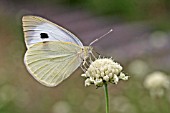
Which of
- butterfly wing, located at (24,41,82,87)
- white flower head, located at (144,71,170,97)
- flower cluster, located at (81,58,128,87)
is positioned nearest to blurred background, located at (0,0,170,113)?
white flower head, located at (144,71,170,97)

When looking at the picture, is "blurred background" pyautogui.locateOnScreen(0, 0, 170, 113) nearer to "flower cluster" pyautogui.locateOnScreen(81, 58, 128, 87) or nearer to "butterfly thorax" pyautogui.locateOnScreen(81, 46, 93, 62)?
"butterfly thorax" pyautogui.locateOnScreen(81, 46, 93, 62)

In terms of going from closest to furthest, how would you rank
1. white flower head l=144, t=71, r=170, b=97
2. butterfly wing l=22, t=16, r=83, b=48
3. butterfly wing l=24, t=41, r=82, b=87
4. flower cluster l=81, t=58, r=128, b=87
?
flower cluster l=81, t=58, r=128, b=87
butterfly wing l=24, t=41, r=82, b=87
butterfly wing l=22, t=16, r=83, b=48
white flower head l=144, t=71, r=170, b=97

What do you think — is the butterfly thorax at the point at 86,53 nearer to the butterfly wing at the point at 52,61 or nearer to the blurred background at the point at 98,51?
the butterfly wing at the point at 52,61

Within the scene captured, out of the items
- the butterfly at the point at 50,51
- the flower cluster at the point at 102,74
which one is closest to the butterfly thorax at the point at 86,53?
the butterfly at the point at 50,51

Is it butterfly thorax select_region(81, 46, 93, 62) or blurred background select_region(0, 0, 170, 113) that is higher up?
blurred background select_region(0, 0, 170, 113)

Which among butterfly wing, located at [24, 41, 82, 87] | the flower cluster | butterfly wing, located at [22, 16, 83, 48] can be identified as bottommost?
the flower cluster

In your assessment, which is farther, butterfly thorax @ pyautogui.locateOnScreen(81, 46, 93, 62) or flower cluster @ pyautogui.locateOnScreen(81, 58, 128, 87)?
butterfly thorax @ pyautogui.locateOnScreen(81, 46, 93, 62)

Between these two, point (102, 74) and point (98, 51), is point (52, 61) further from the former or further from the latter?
point (98, 51)
